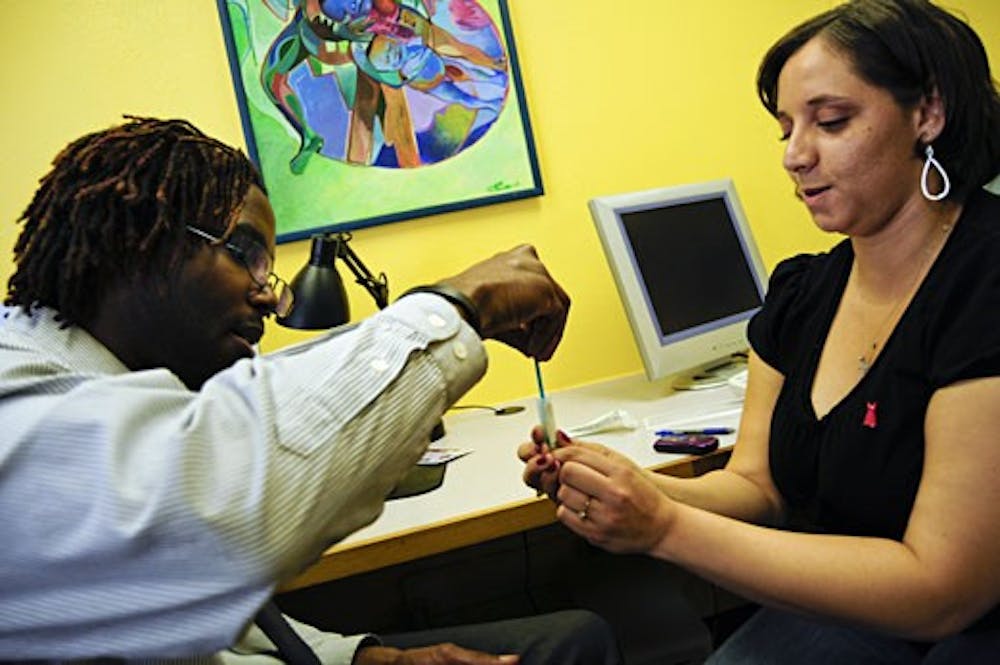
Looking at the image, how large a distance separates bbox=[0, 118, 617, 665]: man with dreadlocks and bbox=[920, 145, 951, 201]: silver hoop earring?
1.99 feet

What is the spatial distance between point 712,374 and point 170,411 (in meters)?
1.57

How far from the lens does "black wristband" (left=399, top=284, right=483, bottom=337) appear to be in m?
0.71

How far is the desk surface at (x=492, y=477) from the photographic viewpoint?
3.77 feet

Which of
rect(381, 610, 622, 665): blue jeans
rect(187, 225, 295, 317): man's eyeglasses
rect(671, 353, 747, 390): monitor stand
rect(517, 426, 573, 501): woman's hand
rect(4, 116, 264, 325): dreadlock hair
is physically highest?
rect(4, 116, 264, 325): dreadlock hair

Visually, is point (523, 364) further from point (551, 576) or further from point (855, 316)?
point (855, 316)

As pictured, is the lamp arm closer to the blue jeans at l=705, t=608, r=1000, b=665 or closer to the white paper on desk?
the white paper on desk

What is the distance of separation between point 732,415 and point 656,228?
49 centimetres

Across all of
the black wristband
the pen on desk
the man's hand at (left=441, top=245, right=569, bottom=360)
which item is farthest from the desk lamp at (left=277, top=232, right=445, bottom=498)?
the black wristband

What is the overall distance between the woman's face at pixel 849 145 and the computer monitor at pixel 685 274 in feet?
1.99

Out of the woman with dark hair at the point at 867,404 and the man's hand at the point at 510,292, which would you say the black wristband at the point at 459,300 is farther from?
the woman with dark hair at the point at 867,404

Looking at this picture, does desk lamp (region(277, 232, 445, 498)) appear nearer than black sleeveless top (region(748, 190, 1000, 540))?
No

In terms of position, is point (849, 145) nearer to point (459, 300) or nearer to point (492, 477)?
point (459, 300)

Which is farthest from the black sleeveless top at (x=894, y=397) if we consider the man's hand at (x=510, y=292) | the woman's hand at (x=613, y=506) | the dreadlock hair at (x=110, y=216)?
the dreadlock hair at (x=110, y=216)

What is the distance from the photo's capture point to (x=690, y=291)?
185cm
